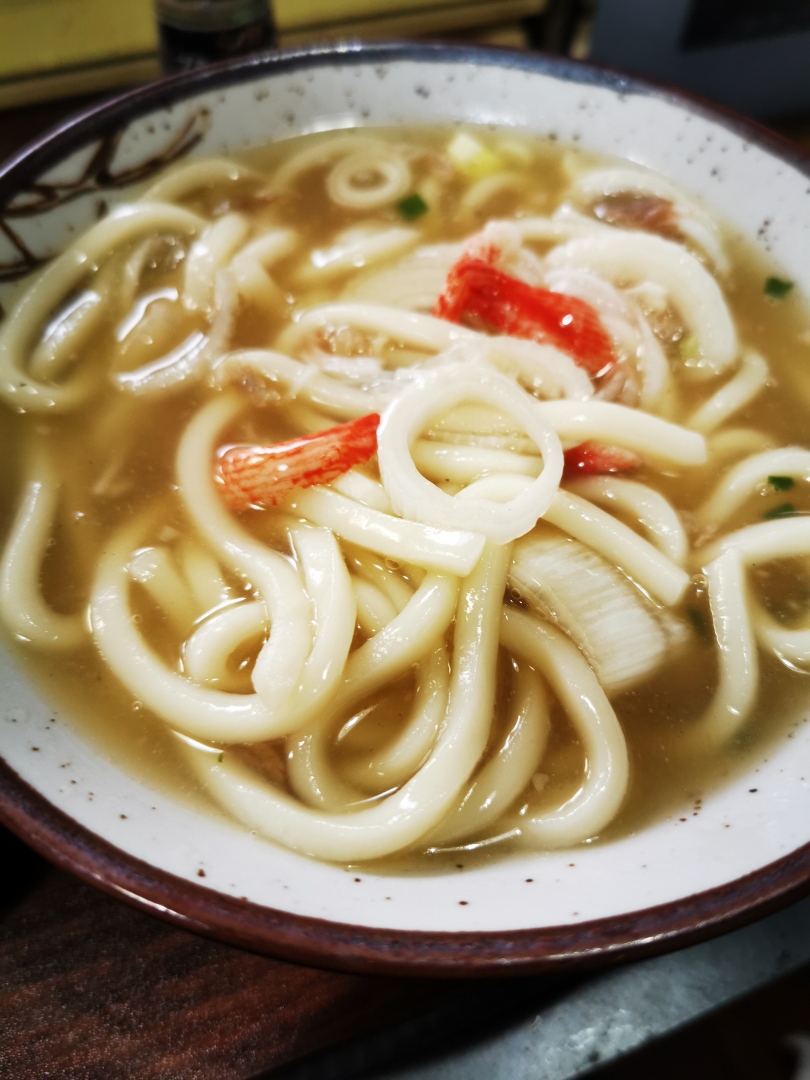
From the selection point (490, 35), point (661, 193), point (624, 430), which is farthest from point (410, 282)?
point (490, 35)

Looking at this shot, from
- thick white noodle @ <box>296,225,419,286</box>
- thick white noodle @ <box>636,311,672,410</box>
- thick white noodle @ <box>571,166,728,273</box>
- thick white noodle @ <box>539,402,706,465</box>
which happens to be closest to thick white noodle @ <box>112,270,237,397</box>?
thick white noodle @ <box>296,225,419,286</box>

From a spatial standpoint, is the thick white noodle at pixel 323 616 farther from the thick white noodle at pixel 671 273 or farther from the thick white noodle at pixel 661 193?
the thick white noodle at pixel 661 193

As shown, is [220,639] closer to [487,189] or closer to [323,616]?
[323,616]

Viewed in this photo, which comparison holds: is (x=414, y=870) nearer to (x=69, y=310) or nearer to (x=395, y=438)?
(x=395, y=438)

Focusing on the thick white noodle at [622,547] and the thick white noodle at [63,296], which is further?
the thick white noodle at [63,296]

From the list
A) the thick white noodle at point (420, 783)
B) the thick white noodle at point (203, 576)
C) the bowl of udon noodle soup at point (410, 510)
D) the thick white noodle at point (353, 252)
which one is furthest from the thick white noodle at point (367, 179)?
the thick white noodle at point (420, 783)
